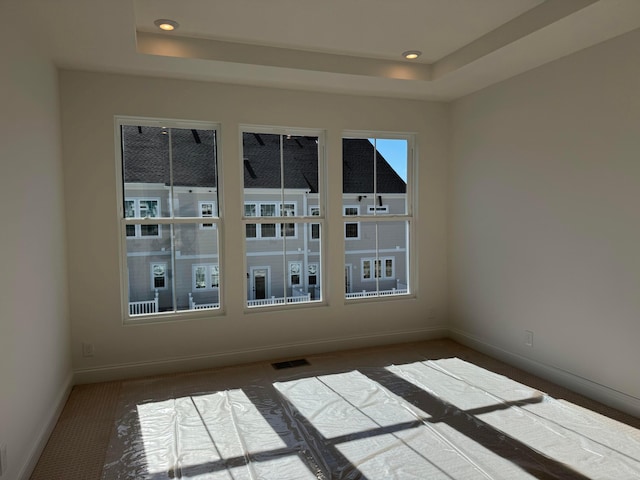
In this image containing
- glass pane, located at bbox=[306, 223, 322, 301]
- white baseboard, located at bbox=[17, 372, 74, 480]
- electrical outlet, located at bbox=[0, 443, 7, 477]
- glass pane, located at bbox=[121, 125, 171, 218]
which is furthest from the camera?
glass pane, located at bbox=[306, 223, 322, 301]

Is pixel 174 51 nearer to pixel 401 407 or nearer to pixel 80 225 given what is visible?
pixel 80 225

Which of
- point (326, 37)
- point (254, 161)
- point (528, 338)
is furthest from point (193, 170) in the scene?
point (528, 338)

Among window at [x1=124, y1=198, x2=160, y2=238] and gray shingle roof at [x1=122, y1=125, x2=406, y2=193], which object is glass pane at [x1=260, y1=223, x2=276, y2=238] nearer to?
gray shingle roof at [x1=122, y1=125, x2=406, y2=193]

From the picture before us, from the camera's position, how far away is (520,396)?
3.18 meters

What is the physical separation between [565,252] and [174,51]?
341 centimetres

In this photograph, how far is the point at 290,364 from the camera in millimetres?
3932

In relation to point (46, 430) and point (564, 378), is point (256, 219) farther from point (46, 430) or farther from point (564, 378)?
point (564, 378)

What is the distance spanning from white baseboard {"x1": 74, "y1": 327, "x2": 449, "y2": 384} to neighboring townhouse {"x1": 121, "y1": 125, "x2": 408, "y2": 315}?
0.46 meters

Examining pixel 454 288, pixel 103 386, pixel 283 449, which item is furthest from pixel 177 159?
pixel 454 288

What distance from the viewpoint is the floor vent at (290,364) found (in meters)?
3.88

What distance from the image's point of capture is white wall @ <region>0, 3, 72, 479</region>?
A: 213 cm

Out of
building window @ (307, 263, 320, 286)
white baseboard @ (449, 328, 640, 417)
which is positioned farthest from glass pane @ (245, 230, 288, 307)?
white baseboard @ (449, 328, 640, 417)

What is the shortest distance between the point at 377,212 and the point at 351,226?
0.35 meters

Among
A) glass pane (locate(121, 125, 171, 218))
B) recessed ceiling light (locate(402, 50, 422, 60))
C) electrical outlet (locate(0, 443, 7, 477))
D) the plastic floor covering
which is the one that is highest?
recessed ceiling light (locate(402, 50, 422, 60))
